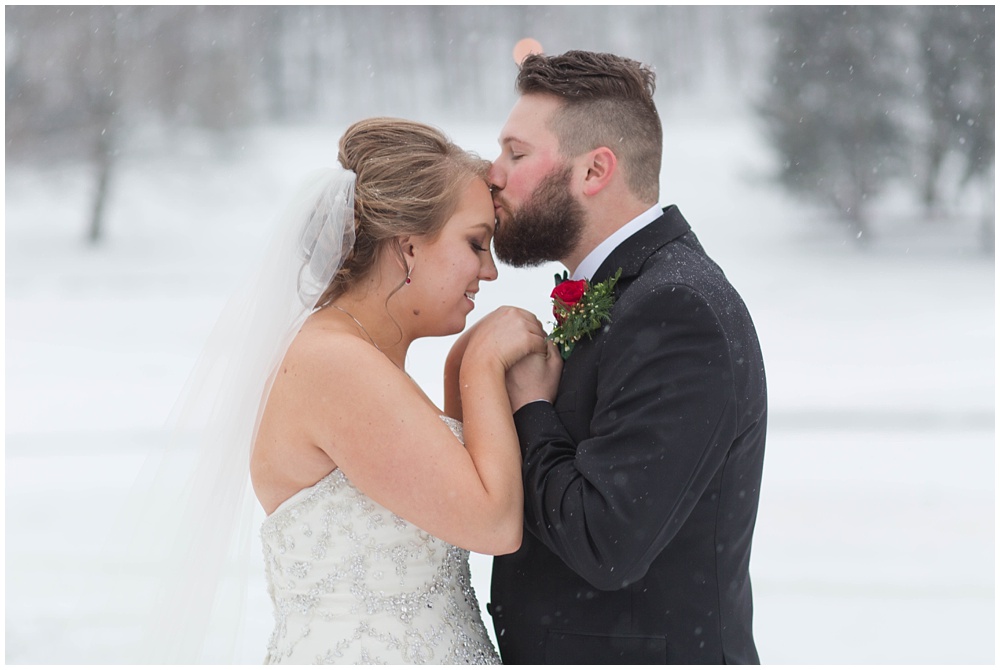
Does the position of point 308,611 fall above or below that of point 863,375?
below

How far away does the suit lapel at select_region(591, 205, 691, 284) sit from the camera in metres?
2.11

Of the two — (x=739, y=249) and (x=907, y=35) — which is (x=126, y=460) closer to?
(x=739, y=249)

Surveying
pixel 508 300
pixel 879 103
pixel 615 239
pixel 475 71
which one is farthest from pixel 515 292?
pixel 615 239

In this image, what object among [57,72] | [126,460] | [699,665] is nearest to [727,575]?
[699,665]

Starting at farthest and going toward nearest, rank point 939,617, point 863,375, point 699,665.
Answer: point 863,375 < point 939,617 < point 699,665

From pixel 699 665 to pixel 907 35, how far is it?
10.1m

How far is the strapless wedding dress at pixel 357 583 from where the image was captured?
7.00 feet

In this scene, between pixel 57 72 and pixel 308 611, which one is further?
pixel 57 72

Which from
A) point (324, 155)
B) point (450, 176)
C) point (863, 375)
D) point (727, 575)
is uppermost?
point (324, 155)

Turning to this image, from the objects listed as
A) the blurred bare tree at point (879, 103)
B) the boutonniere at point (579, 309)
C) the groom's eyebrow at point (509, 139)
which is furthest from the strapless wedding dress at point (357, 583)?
the blurred bare tree at point (879, 103)

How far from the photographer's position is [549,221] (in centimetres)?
221

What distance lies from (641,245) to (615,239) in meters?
0.09

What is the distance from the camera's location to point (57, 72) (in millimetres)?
10359

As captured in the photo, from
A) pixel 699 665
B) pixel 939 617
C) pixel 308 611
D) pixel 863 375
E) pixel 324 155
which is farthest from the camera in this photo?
pixel 324 155
